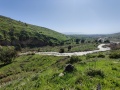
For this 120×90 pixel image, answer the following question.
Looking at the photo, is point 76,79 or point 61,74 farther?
point 61,74

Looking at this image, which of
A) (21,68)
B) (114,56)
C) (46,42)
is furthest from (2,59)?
(46,42)

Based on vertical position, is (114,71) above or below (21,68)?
above

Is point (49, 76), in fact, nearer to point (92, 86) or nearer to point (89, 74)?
point (89, 74)

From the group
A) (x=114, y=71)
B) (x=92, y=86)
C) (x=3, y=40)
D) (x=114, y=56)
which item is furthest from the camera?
(x=3, y=40)

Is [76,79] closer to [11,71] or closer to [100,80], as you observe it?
[100,80]

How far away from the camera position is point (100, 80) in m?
14.8

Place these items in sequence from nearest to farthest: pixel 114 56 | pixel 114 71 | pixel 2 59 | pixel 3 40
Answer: pixel 114 71 → pixel 114 56 → pixel 2 59 → pixel 3 40

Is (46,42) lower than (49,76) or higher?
lower

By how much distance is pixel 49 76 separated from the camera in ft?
55.5

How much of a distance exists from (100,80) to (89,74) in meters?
1.45

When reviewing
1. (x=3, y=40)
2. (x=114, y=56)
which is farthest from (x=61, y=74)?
(x=3, y=40)

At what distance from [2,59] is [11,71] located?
64.8 feet

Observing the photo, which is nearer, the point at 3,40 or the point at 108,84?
the point at 108,84

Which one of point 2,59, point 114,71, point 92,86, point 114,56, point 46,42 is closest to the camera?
point 92,86
